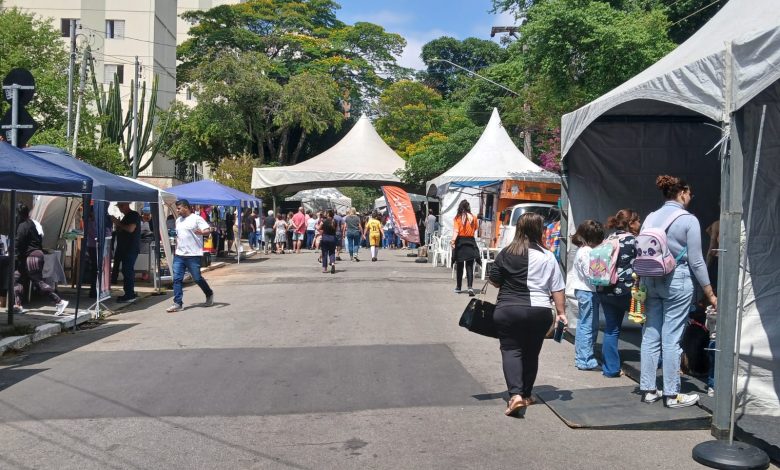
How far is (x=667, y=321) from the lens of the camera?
638 cm

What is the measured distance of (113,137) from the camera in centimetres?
4169

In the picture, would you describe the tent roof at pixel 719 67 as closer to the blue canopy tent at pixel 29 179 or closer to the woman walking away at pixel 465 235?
the woman walking away at pixel 465 235

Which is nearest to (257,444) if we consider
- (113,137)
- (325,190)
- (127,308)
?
(127,308)

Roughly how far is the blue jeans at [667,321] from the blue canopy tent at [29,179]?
23.9ft

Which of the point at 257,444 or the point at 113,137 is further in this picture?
the point at 113,137

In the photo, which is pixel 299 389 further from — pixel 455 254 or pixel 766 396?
pixel 455 254

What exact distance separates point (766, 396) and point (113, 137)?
40359mm

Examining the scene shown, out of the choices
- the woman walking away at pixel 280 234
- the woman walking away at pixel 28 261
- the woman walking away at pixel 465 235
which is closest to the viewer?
the woman walking away at pixel 28 261

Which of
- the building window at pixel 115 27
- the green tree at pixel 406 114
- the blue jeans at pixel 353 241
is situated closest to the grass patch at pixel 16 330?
the blue jeans at pixel 353 241

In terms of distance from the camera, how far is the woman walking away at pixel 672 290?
6.23 meters

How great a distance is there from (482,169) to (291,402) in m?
18.8

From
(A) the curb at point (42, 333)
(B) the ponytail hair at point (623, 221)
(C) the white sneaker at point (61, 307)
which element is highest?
A: (B) the ponytail hair at point (623, 221)

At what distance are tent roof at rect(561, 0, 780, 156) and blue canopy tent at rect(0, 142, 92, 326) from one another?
675 centimetres

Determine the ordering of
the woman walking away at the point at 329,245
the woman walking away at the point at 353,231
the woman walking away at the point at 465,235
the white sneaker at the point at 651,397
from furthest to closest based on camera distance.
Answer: the woman walking away at the point at 353,231, the woman walking away at the point at 329,245, the woman walking away at the point at 465,235, the white sneaker at the point at 651,397
